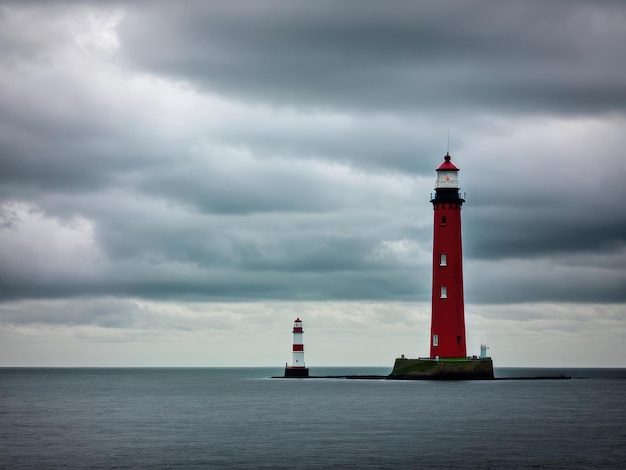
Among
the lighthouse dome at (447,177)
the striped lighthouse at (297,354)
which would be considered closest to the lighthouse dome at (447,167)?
the lighthouse dome at (447,177)

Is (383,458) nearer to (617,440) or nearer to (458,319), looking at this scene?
(617,440)

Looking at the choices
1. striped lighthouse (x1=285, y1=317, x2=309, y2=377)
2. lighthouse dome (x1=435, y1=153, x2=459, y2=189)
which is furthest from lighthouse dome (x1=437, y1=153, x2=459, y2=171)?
striped lighthouse (x1=285, y1=317, x2=309, y2=377)

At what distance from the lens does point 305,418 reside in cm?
7069

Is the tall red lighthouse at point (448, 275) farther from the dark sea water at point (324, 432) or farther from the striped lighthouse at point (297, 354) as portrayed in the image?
the striped lighthouse at point (297, 354)

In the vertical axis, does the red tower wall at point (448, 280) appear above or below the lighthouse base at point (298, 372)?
above

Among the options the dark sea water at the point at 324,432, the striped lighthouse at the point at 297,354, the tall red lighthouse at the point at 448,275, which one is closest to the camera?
the dark sea water at the point at 324,432

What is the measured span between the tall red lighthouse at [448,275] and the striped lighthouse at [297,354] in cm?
2835

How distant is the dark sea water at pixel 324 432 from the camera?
4741cm

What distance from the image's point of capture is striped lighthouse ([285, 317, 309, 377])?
120 meters

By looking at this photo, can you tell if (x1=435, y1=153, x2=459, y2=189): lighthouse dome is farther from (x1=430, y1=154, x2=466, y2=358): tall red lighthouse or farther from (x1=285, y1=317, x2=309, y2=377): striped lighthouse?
(x1=285, y1=317, x2=309, y2=377): striped lighthouse

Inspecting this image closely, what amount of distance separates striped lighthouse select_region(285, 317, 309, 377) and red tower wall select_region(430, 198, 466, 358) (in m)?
28.6

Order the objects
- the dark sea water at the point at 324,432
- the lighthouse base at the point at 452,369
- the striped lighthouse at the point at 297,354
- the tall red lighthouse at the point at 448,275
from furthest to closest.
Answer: the striped lighthouse at the point at 297,354
the lighthouse base at the point at 452,369
the tall red lighthouse at the point at 448,275
the dark sea water at the point at 324,432

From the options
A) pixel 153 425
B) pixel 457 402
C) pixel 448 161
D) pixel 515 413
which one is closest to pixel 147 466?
pixel 153 425

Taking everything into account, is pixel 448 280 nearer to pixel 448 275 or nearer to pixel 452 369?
pixel 448 275
